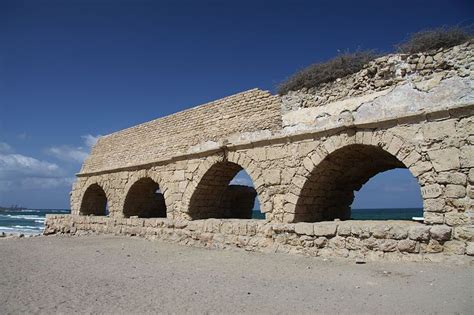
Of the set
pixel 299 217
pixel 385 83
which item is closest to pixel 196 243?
pixel 299 217

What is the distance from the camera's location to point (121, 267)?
19.8 feet

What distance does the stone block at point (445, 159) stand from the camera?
5422mm

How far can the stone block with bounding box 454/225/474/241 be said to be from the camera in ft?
16.8

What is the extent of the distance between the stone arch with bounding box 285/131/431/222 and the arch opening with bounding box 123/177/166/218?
5580mm

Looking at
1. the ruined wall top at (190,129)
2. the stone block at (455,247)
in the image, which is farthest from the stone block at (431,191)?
the ruined wall top at (190,129)

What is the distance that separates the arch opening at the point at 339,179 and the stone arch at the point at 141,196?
185 inches

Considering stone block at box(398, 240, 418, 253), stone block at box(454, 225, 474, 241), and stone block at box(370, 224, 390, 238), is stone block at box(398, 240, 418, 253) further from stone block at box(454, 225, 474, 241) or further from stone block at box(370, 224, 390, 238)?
stone block at box(454, 225, 474, 241)

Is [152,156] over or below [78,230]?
over

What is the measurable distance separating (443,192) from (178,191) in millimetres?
6179

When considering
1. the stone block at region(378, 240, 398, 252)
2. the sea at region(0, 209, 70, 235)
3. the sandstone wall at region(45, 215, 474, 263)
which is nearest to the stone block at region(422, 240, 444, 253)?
the sandstone wall at region(45, 215, 474, 263)

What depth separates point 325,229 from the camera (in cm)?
648

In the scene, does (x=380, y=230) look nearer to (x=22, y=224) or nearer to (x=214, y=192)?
(x=214, y=192)

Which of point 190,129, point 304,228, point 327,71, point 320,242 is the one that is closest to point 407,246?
point 320,242

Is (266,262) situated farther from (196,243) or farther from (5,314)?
(5,314)
